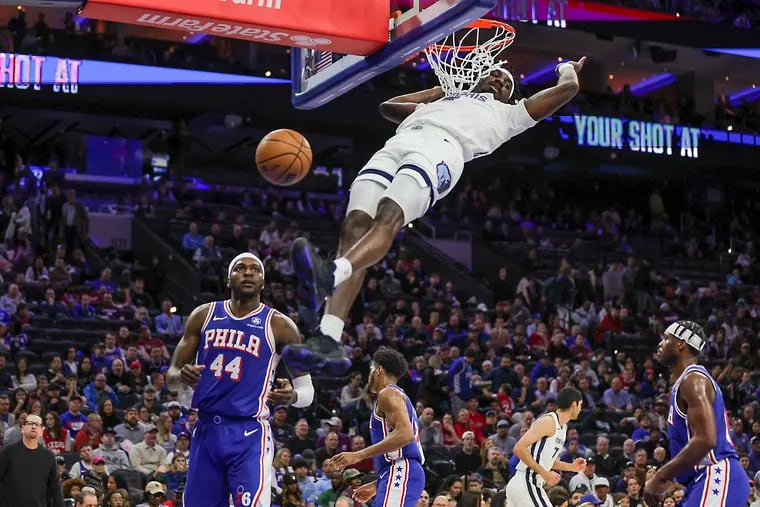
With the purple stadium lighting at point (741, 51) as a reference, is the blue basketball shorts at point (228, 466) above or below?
below

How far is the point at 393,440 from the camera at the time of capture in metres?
9.11

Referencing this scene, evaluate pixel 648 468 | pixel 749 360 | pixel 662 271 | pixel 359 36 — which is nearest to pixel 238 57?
pixel 662 271

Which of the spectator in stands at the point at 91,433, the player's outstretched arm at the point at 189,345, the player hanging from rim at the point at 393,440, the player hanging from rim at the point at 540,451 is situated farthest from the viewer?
the spectator in stands at the point at 91,433

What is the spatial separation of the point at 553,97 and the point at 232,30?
2156 mm

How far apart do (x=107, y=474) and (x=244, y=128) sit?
2148 centimetres

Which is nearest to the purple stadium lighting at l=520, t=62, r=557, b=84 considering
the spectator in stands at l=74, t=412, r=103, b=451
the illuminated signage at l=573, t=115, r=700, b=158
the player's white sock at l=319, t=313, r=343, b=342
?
the illuminated signage at l=573, t=115, r=700, b=158

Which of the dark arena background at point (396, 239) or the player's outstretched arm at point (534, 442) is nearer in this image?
the player's outstretched arm at point (534, 442)

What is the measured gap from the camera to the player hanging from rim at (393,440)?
30.2 feet

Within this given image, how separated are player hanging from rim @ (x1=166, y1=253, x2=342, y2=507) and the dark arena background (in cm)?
59

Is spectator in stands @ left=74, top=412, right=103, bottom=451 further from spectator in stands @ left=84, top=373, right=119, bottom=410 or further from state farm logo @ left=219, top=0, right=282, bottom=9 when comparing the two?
state farm logo @ left=219, top=0, right=282, bottom=9

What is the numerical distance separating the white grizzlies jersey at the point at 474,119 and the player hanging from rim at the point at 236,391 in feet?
5.00

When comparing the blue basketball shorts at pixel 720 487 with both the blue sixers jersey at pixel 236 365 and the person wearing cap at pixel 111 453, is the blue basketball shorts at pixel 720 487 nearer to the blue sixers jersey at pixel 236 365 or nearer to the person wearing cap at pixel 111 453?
the blue sixers jersey at pixel 236 365

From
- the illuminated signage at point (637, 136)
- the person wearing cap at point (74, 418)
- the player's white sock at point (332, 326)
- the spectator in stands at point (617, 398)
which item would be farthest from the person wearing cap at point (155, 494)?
the illuminated signage at point (637, 136)

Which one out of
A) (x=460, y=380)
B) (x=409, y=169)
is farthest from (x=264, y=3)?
(x=460, y=380)
